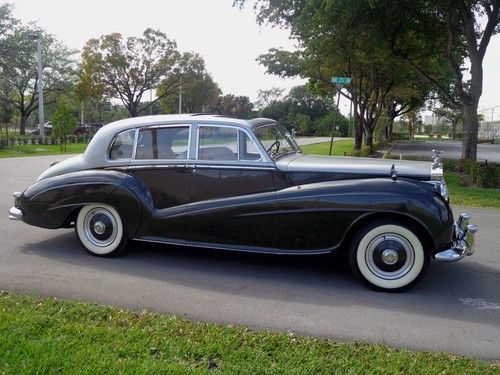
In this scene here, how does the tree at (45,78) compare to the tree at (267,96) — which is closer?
the tree at (45,78)

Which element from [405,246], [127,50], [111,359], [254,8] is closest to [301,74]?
[254,8]

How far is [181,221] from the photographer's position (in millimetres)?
5016

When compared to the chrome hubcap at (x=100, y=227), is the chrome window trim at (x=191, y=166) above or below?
above

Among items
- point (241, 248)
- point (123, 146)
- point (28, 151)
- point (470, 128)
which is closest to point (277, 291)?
point (241, 248)

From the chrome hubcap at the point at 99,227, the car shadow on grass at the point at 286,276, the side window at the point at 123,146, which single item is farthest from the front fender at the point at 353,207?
the chrome hubcap at the point at 99,227

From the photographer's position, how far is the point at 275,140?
18.0ft

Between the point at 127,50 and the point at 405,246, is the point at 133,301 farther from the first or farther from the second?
the point at 127,50

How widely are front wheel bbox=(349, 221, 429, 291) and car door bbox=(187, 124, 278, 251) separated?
0.91 metres

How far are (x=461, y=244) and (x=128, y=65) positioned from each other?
40693mm

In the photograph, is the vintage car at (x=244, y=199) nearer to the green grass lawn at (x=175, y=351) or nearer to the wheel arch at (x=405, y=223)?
the wheel arch at (x=405, y=223)

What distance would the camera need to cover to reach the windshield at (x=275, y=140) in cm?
515

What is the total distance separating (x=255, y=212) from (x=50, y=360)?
2446mm

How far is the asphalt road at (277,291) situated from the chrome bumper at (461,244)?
39 centimetres

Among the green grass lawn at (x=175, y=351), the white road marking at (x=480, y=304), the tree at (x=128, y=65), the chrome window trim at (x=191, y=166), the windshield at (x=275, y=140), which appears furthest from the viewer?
the tree at (x=128, y=65)
